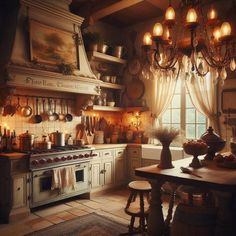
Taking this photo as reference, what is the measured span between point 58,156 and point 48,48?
1.67m

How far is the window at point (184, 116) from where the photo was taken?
16.4 feet

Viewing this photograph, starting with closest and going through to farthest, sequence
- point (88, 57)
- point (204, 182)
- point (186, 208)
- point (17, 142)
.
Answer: point (204, 182) → point (186, 208) → point (17, 142) → point (88, 57)

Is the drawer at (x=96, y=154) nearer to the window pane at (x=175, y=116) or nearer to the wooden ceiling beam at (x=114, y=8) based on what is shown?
the window pane at (x=175, y=116)

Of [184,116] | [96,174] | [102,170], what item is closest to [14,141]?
A: [96,174]

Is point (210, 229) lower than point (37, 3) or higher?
lower

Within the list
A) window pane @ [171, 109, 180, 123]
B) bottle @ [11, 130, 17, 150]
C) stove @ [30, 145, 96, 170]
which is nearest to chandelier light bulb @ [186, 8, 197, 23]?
stove @ [30, 145, 96, 170]

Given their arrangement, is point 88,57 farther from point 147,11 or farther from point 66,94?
point 147,11

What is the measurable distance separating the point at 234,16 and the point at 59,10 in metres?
2.82

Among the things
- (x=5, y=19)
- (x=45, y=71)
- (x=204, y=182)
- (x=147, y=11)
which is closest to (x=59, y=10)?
(x=5, y=19)

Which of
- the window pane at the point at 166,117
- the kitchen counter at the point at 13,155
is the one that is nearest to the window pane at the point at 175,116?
the window pane at the point at 166,117

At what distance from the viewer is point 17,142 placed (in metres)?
4.08

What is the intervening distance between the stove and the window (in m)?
1.83

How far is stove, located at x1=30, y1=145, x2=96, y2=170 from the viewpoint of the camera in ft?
12.2

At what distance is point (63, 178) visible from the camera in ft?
13.3
